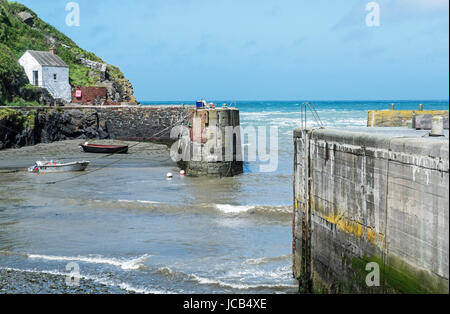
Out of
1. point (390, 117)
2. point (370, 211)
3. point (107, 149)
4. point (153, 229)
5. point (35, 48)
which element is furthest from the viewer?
point (35, 48)

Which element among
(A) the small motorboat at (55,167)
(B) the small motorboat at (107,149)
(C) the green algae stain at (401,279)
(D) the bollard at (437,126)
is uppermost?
(D) the bollard at (437,126)

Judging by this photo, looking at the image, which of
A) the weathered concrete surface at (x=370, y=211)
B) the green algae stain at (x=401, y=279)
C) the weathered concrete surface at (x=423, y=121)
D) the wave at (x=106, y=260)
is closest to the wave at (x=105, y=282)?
the wave at (x=106, y=260)

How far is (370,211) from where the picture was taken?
9.91 meters

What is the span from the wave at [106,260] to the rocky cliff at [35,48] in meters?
48.3

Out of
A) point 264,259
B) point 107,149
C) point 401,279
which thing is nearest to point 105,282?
point 264,259

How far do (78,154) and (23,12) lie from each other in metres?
51.5

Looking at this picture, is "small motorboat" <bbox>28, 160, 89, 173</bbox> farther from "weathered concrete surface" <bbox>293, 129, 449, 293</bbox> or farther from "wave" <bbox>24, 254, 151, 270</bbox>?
"weathered concrete surface" <bbox>293, 129, 449, 293</bbox>

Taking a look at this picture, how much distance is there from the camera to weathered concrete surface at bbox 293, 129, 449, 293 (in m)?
8.15

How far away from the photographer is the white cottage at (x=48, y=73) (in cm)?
6906

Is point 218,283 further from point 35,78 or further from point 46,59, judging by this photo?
point 46,59

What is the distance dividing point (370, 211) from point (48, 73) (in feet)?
213

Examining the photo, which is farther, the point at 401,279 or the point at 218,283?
the point at 218,283

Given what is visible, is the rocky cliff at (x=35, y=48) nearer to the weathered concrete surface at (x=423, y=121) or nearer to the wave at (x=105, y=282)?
the wave at (x=105, y=282)

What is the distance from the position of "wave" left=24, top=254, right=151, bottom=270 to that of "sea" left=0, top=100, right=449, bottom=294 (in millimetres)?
28
